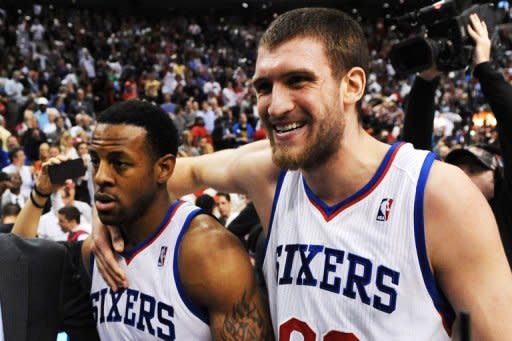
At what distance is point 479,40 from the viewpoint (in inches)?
100

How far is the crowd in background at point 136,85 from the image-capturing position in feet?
31.2

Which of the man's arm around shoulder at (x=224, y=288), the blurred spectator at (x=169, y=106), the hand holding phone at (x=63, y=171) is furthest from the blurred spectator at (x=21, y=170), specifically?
the man's arm around shoulder at (x=224, y=288)

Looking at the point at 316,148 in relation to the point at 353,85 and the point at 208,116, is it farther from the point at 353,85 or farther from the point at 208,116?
the point at 208,116

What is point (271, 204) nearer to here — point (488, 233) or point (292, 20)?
point (292, 20)

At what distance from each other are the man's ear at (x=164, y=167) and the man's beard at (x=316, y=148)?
21.6 inches

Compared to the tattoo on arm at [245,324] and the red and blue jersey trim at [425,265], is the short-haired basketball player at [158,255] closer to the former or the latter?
the tattoo on arm at [245,324]

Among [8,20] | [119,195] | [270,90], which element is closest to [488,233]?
[270,90]

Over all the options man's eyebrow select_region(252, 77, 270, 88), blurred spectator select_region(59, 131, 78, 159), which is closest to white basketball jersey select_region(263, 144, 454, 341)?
man's eyebrow select_region(252, 77, 270, 88)

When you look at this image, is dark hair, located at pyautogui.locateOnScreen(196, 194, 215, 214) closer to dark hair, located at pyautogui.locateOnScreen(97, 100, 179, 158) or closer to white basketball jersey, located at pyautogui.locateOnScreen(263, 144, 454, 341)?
dark hair, located at pyautogui.locateOnScreen(97, 100, 179, 158)

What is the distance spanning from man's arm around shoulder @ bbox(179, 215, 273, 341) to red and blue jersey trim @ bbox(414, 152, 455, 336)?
1.82ft

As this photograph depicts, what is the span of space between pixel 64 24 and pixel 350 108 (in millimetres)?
18566

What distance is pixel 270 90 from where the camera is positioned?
1.83 meters

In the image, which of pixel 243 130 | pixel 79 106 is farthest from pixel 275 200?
pixel 243 130

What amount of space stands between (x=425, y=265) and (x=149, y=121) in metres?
1.07
